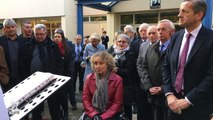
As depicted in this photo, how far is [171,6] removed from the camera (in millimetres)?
15844

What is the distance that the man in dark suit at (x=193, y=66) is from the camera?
8.90 feet

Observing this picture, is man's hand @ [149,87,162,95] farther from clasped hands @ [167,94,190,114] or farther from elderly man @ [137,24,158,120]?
clasped hands @ [167,94,190,114]

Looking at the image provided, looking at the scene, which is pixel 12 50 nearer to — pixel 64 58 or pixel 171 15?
pixel 64 58

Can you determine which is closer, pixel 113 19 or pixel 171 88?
pixel 171 88

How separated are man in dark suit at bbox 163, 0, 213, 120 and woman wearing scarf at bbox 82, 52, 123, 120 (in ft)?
3.55

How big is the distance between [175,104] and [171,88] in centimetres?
26

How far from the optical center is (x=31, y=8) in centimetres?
1864

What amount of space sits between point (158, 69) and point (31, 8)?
53.5 ft

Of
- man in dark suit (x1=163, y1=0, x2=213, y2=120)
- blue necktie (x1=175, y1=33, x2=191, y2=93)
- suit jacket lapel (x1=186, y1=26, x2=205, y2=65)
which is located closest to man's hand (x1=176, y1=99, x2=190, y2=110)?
man in dark suit (x1=163, y1=0, x2=213, y2=120)

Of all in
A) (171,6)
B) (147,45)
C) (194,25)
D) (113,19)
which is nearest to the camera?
(194,25)

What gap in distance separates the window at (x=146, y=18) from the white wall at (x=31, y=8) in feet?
15.6

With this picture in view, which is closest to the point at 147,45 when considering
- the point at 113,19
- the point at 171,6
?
the point at 171,6

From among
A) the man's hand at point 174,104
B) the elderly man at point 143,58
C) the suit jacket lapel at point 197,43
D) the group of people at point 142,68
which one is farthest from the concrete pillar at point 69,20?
the suit jacket lapel at point 197,43

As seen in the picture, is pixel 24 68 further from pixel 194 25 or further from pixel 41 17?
pixel 41 17
